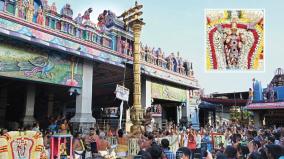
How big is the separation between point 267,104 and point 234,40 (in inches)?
605

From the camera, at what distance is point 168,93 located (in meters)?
19.2

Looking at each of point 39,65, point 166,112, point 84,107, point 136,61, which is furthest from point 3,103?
point 166,112

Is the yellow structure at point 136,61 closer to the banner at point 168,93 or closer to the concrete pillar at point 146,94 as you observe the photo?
the concrete pillar at point 146,94

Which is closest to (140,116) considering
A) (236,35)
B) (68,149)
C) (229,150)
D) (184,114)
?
(68,149)

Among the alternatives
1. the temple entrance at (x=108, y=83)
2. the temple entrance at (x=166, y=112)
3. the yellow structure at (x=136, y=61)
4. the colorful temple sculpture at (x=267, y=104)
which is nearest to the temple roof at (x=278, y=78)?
the colorful temple sculpture at (x=267, y=104)

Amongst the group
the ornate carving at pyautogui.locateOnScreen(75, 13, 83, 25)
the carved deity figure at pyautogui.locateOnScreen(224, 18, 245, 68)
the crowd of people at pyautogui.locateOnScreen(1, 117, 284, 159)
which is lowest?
the crowd of people at pyautogui.locateOnScreen(1, 117, 284, 159)

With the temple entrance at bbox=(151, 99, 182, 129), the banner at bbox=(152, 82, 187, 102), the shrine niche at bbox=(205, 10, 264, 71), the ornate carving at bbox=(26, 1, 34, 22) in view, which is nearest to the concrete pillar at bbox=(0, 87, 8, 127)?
the ornate carving at bbox=(26, 1, 34, 22)

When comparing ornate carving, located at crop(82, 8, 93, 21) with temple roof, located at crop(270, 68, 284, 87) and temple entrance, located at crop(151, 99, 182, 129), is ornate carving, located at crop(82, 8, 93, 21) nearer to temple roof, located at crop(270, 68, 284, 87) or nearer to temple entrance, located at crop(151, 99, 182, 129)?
temple entrance, located at crop(151, 99, 182, 129)

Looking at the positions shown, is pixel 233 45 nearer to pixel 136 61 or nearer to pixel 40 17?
pixel 136 61

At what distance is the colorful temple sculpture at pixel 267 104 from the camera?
73.2ft

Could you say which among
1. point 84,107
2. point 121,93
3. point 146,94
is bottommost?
point 84,107

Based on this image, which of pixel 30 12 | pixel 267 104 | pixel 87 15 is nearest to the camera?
pixel 30 12

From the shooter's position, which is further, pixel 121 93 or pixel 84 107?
pixel 84 107

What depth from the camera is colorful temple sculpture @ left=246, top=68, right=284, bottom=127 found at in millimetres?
22312
